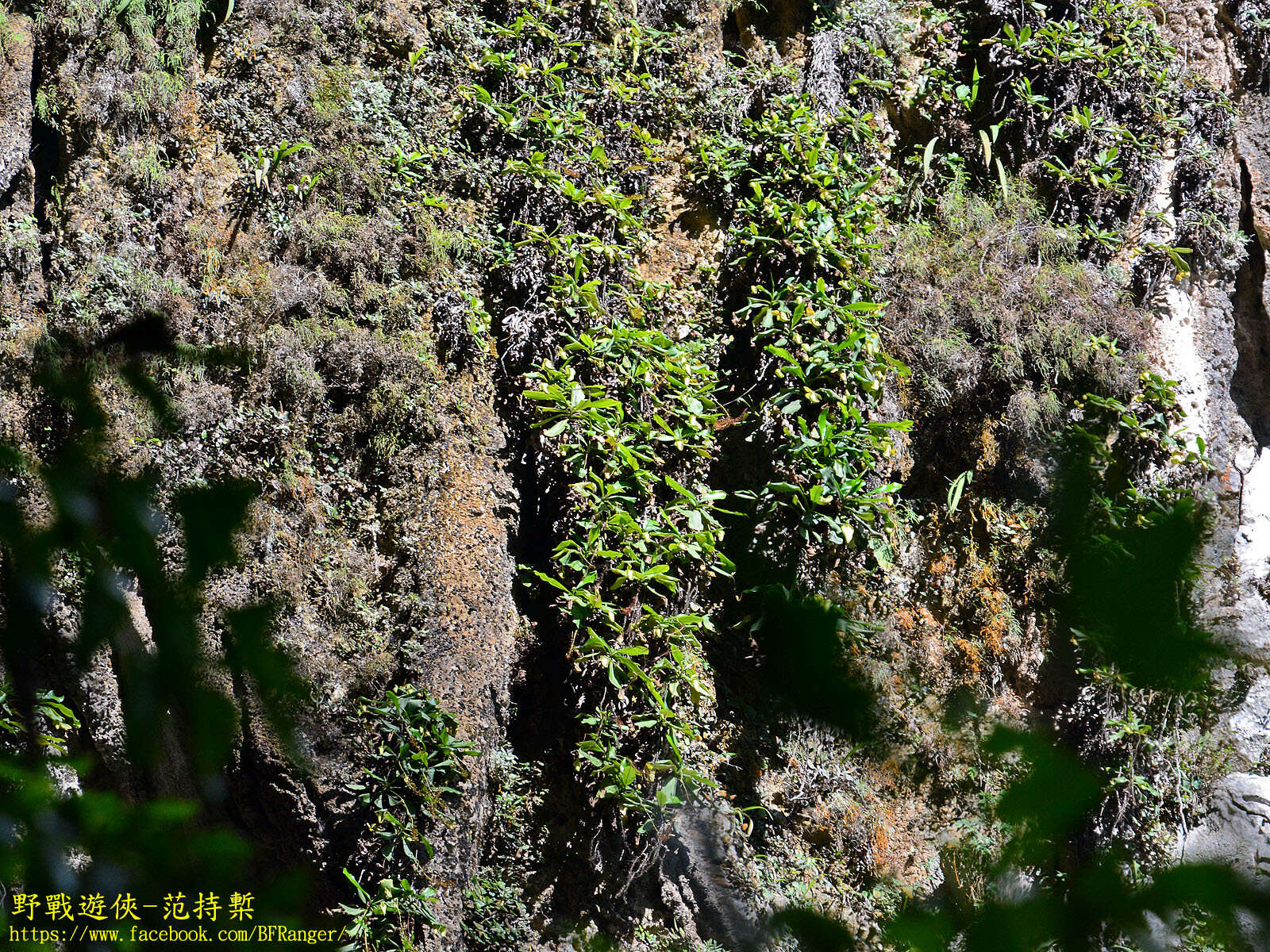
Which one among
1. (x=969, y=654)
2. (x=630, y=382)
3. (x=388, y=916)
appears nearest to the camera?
(x=388, y=916)

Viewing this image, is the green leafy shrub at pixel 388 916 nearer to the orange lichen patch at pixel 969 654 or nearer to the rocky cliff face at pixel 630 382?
the rocky cliff face at pixel 630 382

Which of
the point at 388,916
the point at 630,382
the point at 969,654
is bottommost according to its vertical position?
the point at 388,916

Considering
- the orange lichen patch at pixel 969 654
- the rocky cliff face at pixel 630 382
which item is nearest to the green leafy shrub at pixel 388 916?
the rocky cliff face at pixel 630 382

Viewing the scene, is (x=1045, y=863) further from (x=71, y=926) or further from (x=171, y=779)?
(x=171, y=779)

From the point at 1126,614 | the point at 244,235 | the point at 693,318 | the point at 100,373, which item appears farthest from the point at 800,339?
the point at 1126,614

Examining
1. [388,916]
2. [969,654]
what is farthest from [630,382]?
[388,916]

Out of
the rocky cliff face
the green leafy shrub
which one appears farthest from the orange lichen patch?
the green leafy shrub

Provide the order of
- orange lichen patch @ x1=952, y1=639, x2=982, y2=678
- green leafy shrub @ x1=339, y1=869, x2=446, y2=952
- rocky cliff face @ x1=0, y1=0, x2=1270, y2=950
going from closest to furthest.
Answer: green leafy shrub @ x1=339, y1=869, x2=446, y2=952 < rocky cliff face @ x1=0, y1=0, x2=1270, y2=950 < orange lichen patch @ x1=952, y1=639, x2=982, y2=678

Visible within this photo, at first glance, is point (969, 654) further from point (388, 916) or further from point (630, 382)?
point (388, 916)

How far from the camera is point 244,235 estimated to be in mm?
3195

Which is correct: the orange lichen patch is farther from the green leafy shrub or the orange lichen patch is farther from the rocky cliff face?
the green leafy shrub

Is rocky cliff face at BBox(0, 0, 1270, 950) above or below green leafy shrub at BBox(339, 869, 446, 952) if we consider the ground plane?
above

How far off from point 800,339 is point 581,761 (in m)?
1.78

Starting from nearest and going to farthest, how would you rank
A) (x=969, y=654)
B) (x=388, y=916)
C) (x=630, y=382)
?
(x=388, y=916), (x=630, y=382), (x=969, y=654)
